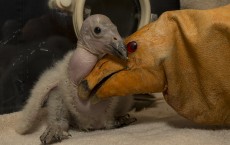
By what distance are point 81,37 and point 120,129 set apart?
0.32 m

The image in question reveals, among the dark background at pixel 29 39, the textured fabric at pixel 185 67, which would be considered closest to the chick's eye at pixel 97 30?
the textured fabric at pixel 185 67

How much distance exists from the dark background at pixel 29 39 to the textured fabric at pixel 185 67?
2.13ft

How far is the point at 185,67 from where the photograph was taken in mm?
1109

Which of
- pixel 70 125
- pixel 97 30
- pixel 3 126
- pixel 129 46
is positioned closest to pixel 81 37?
pixel 97 30

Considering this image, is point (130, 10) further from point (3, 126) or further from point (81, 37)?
point (3, 126)

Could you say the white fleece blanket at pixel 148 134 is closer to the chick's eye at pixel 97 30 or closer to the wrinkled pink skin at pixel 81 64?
the wrinkled pink skin at pixel 81 64

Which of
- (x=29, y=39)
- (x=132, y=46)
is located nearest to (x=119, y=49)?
(x=132, y=46)

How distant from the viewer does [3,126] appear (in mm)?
1414

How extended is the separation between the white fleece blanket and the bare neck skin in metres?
0.19

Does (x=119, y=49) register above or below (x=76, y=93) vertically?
above

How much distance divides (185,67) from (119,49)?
196mm

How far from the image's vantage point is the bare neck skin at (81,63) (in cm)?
121

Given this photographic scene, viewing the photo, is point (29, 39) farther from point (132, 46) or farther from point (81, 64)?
point (132, 46)

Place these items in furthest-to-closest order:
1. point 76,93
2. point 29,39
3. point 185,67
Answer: point 29,39, point 76,93, point 185,67
